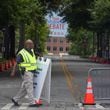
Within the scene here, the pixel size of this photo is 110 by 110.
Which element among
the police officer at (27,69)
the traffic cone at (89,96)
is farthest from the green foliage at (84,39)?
the police officer at (27,69)

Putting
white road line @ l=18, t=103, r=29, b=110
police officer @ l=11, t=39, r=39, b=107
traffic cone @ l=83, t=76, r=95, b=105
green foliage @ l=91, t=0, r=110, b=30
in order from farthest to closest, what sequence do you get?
1. green foliage @ l=91, t=0, r=110, b=30
2. traffic cone @ l=83, t=76, r=95, b=105
3. police officer @ l=11, t=39, r=39, b=107
4. white road line @ l=18, t=103, r=29, b=110

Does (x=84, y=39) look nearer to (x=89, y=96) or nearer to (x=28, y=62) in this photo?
(x=89, y=96)

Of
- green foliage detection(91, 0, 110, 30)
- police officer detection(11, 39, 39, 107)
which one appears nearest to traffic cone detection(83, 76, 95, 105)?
police officer detection(11, 39, 39, 107)

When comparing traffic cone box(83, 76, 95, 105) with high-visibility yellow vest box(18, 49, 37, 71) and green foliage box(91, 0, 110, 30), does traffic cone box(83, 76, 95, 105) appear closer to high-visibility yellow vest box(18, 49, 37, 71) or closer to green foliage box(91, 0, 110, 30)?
high-visibility yellow vest box(18, 49, 37, 71)

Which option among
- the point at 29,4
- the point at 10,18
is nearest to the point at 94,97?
the point at 10,18

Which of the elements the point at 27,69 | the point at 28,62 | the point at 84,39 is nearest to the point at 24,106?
the point at 27,69

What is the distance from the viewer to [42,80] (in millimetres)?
16562

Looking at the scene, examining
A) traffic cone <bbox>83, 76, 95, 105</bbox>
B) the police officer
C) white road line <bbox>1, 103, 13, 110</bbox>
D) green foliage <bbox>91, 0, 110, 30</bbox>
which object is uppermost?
green foliage <bbox>91, 0, 110, 30</bbox>

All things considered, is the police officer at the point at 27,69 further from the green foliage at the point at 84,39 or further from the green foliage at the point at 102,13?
the green foliage at the point at 84,39

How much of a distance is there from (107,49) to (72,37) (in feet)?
143

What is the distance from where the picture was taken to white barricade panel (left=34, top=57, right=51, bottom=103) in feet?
54.3

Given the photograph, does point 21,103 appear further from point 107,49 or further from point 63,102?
point 107,49

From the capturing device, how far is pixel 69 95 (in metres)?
20.4

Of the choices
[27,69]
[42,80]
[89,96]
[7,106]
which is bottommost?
[7,106]
